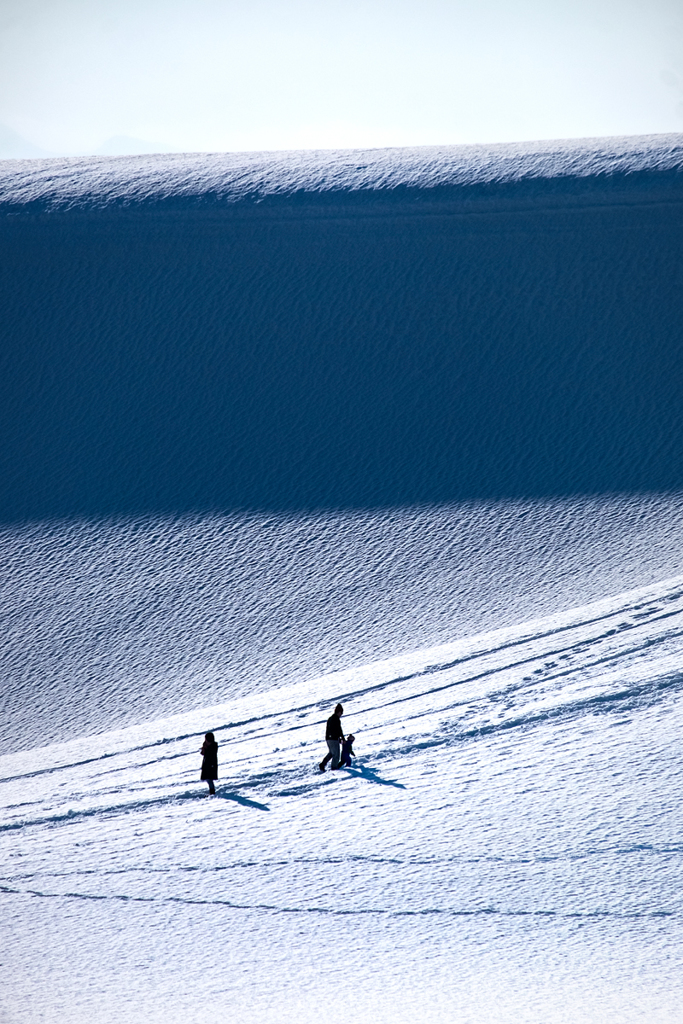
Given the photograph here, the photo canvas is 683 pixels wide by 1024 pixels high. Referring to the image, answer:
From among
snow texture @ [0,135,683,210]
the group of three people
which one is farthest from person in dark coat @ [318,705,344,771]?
snow texture @ [0,135,683,210]

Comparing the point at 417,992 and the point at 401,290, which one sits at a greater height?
the point at 401,290

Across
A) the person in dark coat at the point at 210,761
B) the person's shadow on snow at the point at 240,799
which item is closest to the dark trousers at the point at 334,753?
the person's shadow on snow at the point at 240,799

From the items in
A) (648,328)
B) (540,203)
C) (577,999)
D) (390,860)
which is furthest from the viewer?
(540,203)

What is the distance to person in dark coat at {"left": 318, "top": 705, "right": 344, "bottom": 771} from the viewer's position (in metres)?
Result: 8.27

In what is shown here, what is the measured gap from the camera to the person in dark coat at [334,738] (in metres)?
8.27

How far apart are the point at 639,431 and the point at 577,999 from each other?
33.3ft

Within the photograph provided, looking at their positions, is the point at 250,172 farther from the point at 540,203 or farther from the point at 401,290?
the point at 540,203

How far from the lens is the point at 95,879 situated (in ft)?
24.1

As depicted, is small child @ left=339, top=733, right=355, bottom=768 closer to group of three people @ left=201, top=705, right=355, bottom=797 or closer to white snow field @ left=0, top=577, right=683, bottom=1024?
group of three people @ left=201, top=705, right=355, bottom=797

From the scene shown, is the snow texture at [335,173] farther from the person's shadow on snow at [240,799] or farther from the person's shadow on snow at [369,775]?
the person's shadow on snow at [240,799]

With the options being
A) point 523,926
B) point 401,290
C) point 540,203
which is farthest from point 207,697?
point 540,203

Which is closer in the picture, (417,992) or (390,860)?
(417,992)

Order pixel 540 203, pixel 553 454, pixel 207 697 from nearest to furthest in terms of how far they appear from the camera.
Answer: pixel 207 697, pixel 553 454, pixel 540 203

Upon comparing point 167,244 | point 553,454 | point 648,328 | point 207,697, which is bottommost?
point 207,697
